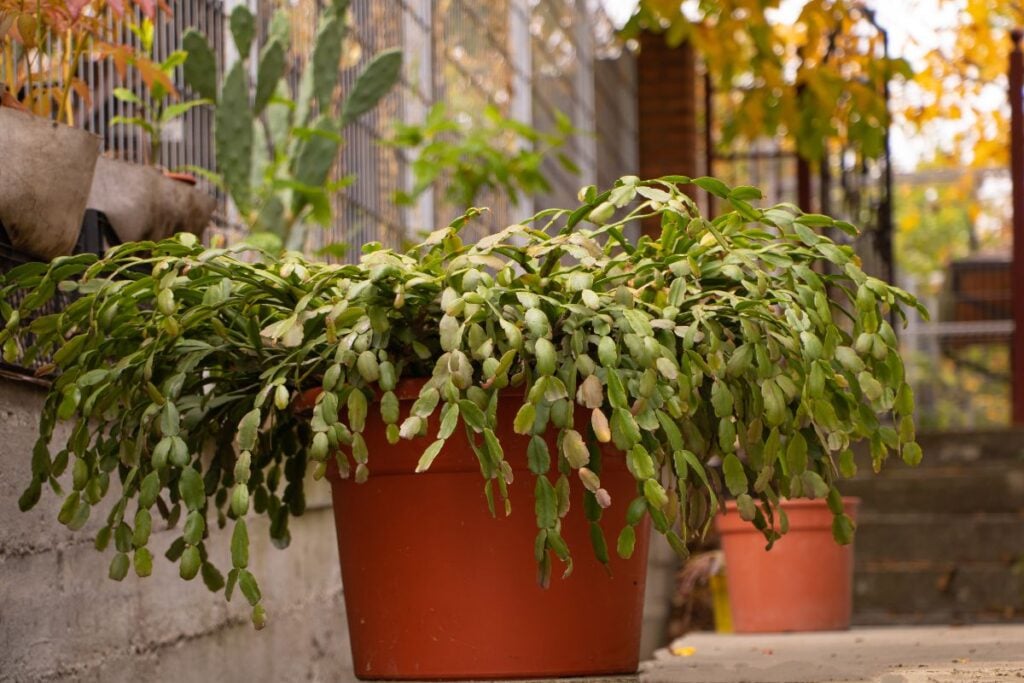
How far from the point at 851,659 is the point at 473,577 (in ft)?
3.43

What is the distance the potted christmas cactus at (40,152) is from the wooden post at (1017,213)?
609 centimetres

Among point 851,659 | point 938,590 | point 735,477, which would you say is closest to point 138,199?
point 735,477

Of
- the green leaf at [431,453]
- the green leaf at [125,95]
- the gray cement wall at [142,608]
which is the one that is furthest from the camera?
the green leaf at [125,95]

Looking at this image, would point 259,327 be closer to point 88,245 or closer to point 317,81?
point 88,245

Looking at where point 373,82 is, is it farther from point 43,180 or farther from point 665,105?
point 665,105

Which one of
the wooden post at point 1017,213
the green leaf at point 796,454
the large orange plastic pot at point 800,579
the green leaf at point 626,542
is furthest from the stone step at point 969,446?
the green leaf at point 626,542

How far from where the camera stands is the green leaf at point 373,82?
3557 millimetres

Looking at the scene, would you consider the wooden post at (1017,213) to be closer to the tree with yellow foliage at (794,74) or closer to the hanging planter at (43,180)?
the tree with yellow foliage at (794,74)

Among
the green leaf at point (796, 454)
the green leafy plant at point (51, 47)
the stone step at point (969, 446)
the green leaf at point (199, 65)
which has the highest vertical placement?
the green leaf at point (199, 65)

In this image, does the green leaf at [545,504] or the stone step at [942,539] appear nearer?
the green leaf at [545,504]

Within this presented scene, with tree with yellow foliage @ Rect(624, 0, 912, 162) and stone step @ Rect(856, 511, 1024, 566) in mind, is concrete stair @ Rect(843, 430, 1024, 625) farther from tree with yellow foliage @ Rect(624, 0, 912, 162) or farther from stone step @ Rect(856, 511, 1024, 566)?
tree with yellow foliage @ Rect(624, 0, 912, 162)

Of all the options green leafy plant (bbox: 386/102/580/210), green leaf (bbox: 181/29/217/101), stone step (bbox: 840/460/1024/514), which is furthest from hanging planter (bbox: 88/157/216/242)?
stone step (bbox: 840/460/1024/514)

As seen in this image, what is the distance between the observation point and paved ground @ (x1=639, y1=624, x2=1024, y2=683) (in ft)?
6.99

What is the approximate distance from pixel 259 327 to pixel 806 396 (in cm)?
76
